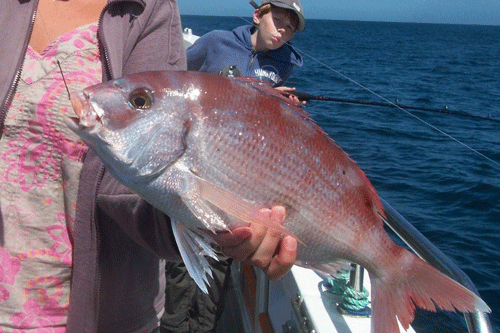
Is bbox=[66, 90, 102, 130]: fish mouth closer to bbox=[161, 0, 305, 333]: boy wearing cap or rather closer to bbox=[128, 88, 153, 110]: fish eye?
bbox=[128, 88, 153, 110]: fish eye

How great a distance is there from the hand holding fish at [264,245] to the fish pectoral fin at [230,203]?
0.02 m

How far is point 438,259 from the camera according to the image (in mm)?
1584

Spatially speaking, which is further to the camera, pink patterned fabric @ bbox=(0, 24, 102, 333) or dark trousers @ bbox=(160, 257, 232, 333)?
dark trousers @ bbox=(160, 257, 232, 333)

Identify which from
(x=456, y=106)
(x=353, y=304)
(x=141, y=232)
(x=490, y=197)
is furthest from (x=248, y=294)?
(x=456, y=106)

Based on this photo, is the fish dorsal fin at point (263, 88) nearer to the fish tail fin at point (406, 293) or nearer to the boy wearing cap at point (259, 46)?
the fish tail fin at point (406, 293)

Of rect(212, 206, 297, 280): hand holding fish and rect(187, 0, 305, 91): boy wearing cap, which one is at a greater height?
rect(187, 0, 305, 91): boy wearing cap

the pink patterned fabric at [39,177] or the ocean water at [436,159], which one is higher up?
the pink patterned fabric at [39,177]

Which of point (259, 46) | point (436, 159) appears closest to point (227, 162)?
point (259, 46)

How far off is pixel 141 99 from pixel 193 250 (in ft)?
1.24

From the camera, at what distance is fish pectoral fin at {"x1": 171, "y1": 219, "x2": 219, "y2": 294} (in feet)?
3.92

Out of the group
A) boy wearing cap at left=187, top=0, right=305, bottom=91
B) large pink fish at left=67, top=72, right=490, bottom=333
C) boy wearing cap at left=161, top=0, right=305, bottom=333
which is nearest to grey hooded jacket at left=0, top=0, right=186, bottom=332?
large pink fish at left=67, top=72, right=490, bottom=333

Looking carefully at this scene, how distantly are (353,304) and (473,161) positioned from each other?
8769 mm

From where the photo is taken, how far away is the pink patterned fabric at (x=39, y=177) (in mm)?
1302

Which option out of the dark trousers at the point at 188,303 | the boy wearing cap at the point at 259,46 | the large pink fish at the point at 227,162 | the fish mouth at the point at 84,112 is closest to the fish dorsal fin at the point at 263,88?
the large pink fish at the point at 227,162
